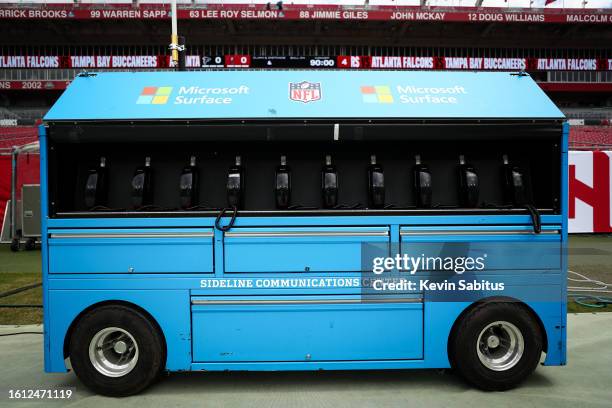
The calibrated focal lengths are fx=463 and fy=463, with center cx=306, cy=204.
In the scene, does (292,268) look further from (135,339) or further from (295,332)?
(135,339)

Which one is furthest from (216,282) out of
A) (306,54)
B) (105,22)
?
(105,22)

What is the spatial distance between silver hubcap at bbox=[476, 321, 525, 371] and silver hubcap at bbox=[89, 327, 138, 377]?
9.79ft

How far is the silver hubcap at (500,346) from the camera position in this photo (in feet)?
13.1

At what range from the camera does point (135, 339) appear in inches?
153

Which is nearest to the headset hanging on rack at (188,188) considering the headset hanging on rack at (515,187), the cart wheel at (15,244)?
the headset hanging on rack at (515,187)

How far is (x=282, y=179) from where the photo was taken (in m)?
4.27

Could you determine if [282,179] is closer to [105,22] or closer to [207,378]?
[207,378]

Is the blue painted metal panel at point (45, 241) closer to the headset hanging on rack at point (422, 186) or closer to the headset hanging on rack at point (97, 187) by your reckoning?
the headset hanging on rack at point (97, 187)

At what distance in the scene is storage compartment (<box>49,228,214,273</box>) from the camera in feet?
12.8

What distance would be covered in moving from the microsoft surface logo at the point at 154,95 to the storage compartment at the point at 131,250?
1.13 meters

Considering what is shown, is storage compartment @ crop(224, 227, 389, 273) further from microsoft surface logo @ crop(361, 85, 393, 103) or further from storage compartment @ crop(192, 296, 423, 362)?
microsoft surface logo @ crop(361, 85, 393, 103)

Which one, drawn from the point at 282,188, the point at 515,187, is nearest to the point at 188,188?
the point at 282,188

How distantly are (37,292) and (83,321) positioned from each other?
182 inches

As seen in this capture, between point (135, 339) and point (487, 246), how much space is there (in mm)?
3092
